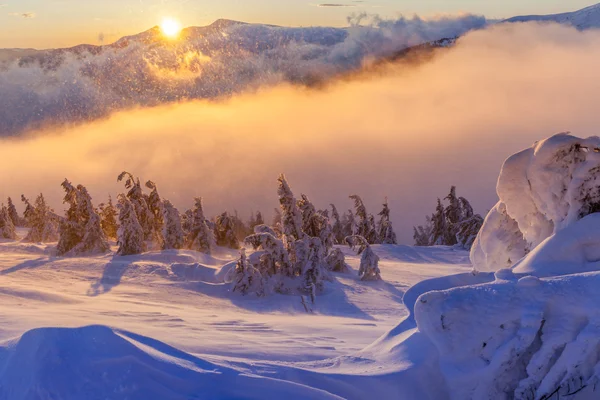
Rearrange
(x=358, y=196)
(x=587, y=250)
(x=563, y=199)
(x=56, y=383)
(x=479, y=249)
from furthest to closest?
(x=358, y=196), (x=479, y=249), (x=563, y=199), (x=587, y=250), (x=56, y=383)

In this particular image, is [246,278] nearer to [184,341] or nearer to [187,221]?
[184,341]

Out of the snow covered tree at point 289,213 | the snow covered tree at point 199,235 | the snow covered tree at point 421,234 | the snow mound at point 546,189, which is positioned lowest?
the snow covered tree at point 421,234

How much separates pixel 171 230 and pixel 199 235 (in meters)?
1.40

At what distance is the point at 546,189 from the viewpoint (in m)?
10.6

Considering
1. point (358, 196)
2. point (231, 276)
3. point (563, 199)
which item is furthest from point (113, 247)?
point (563, 199)

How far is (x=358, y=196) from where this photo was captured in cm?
3816

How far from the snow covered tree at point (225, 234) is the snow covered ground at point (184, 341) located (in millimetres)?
11550

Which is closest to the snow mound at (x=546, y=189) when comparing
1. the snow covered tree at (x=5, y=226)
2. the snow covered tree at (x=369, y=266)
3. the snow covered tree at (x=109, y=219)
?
the snow covered tree at (x=369, y=266)

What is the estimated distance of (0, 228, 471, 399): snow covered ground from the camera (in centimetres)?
632

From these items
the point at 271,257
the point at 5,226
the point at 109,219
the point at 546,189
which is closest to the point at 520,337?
the point at 546,189

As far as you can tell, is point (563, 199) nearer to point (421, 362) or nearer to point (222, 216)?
point (421, 362)

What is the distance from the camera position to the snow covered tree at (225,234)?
32.8 m

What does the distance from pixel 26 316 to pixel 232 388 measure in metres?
5.61

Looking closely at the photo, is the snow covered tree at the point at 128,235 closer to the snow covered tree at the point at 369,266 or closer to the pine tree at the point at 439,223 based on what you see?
the snow covered tree at the point at 369,266
